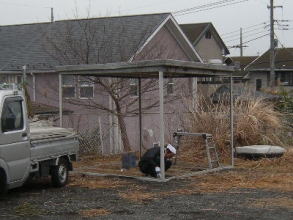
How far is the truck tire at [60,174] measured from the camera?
467 inches

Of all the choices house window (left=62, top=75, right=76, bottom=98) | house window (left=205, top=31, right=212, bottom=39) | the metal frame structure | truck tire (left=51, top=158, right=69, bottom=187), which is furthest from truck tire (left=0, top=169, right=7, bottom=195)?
house window (left=205, top=31, right=212, bottom=39)

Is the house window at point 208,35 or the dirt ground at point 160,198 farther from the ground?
the house window at point 208,35

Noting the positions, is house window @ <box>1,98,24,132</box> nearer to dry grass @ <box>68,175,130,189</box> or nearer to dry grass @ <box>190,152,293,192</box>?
dry grass @ <box>68,175,130,189</box>

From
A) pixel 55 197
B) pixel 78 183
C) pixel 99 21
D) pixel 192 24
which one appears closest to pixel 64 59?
pixel 99 21

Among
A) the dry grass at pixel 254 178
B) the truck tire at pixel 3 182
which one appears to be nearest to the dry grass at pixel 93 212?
the truck tire at pixel 3 182

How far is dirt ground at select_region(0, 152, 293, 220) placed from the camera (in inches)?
367

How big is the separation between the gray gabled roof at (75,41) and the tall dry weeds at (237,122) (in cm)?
495

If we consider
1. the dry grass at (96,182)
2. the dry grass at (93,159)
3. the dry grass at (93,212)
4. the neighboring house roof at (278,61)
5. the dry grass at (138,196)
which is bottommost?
the dry grass at (93,212)

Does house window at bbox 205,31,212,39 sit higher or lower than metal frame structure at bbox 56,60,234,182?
higher

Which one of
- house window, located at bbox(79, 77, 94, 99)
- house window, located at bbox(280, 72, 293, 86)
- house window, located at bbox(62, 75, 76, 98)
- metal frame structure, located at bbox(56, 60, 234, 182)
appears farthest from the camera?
house window, located at bbox(280, 72, 293, 86)

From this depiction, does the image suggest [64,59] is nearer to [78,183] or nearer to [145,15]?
[145,15]

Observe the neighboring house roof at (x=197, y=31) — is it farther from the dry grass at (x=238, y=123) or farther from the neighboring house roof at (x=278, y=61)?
the dry grass at (x=238, y=123)

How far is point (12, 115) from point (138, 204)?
2.79 metres

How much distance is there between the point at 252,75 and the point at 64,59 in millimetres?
40512
